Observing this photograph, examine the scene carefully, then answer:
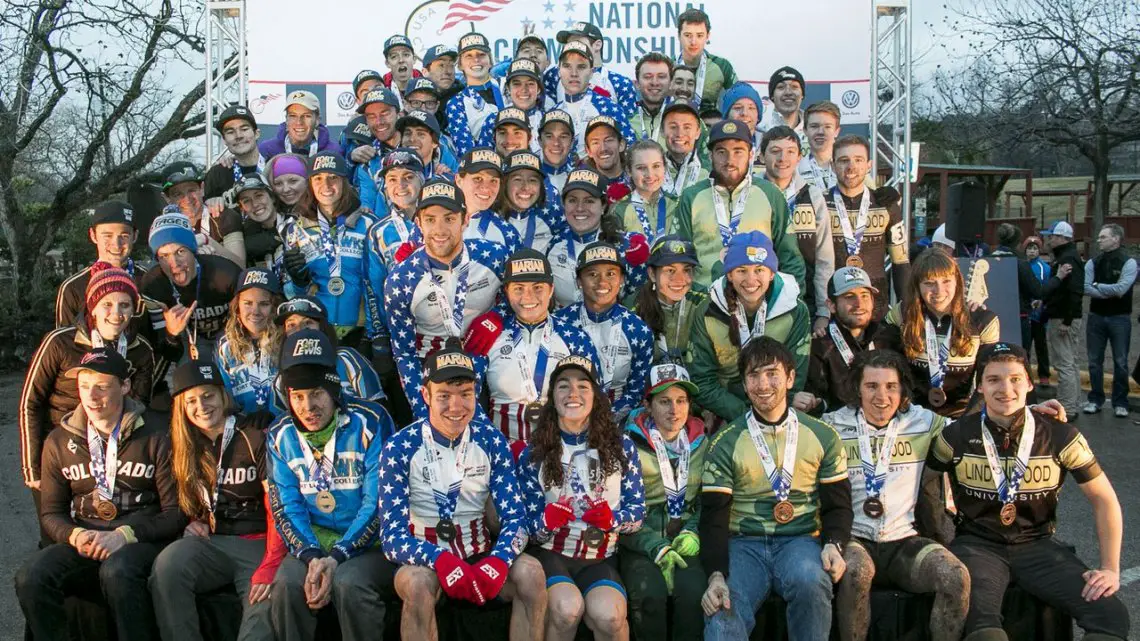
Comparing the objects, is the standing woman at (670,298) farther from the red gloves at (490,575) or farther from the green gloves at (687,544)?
the red gloves at (490,575)

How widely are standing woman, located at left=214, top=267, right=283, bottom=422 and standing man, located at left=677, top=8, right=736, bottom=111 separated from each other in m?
4.49

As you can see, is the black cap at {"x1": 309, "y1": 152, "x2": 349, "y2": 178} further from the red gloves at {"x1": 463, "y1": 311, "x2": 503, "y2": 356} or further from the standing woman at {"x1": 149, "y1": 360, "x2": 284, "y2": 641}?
the standing woman at {"x1": 149, "y1": 360, "x2": 284, "y2": 641}

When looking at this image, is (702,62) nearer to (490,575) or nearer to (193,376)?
(193,376)

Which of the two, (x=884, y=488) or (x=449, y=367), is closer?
(x=449, y=367)

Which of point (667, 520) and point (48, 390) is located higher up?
point (48, 390)

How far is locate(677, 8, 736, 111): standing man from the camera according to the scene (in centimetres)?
817

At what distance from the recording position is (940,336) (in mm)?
5582

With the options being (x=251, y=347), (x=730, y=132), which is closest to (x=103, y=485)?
(x=251, y=347)

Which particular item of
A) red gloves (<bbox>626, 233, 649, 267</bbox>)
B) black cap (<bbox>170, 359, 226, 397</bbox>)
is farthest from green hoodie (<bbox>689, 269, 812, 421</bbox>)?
black cap (<bbox>170, 359, 226, 397</bbox>)

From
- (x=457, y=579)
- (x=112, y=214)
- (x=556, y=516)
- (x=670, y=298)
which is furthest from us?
(x=112, y=214)

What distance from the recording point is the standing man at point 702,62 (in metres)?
8.17

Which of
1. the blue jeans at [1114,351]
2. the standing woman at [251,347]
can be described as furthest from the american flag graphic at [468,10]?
the blue jeans at [1114,351]

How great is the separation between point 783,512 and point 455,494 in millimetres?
1697

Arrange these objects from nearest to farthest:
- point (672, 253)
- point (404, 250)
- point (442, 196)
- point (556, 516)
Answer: point (556, 516) → point (442, 196) → point (672, 253) → point (404, 250)
